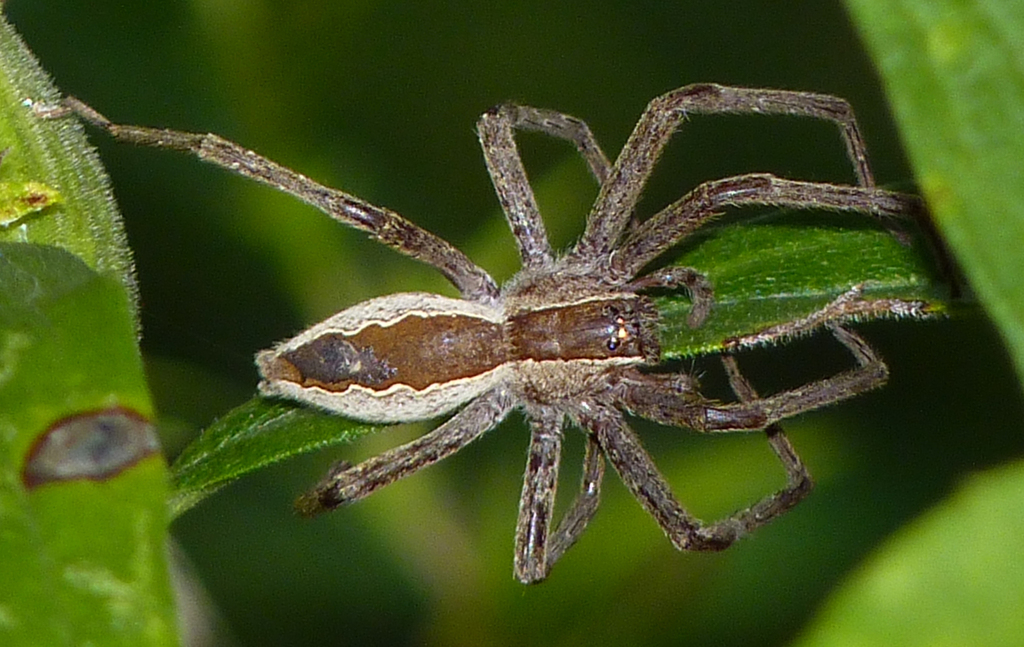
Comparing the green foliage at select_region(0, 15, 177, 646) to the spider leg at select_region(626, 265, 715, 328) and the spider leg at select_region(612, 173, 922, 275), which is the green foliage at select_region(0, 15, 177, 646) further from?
the spider leg at select_region(612, 173, 922, 275)

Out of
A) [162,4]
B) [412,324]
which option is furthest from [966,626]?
[162,4]

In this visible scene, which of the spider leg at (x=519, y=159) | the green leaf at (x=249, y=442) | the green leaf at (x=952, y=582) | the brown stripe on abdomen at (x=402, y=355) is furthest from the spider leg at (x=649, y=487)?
the green leaf at (x=952, y=582)

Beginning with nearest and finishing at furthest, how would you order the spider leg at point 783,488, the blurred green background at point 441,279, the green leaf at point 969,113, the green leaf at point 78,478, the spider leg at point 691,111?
1. the green leaf at point 969,113
2. the green leaf at point 78,478
3. the spider leg at point 691,111
4. the spider leg at point 783,488
5. the blurred green background at point 441,279

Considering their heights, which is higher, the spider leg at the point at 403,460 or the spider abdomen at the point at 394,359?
the spider abdomen at the point at 394,359

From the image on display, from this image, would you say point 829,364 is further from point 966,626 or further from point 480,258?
point 966,626

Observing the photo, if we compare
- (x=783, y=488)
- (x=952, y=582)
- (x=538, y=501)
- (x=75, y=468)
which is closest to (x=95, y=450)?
(x=75, y=468)

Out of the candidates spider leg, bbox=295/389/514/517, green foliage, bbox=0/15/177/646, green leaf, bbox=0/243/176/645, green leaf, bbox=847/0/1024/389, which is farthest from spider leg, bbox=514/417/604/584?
green leaf, bbox=847/0/1024/389

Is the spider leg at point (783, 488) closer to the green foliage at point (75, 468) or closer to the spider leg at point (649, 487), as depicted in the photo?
the spider leg at point (649, 487)
